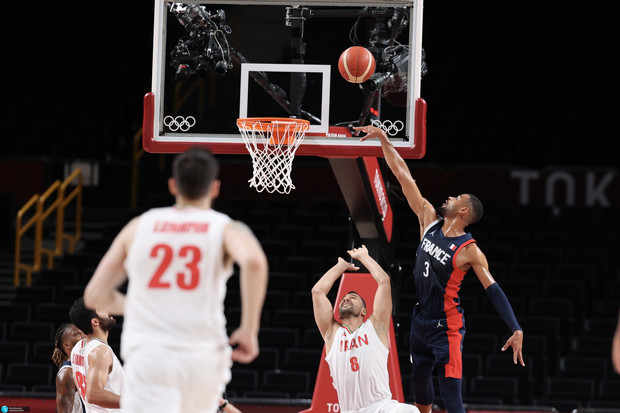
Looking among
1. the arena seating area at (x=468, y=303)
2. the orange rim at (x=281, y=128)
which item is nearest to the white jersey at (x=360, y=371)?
the orange rim at (x=281, y=128)

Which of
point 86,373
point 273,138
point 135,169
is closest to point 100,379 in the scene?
point 86,373

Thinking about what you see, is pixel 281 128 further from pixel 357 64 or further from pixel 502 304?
pixel 502 304

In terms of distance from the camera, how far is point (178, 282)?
13.9 ft

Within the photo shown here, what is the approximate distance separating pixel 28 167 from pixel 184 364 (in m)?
12.4

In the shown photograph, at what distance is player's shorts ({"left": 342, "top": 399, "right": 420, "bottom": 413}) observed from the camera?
6805 millimetres

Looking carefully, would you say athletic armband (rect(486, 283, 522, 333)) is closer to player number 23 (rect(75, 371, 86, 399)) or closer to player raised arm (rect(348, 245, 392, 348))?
player raised arm (rect(348, 245, 392, 348))

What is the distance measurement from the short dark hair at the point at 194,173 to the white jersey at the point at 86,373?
214cm

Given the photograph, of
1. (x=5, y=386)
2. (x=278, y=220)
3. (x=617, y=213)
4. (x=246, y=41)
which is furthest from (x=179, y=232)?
(x=617, y=213)

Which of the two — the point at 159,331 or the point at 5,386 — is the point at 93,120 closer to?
the point at 5,386

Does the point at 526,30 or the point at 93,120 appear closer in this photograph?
the point at 93,120

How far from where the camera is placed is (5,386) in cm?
1126

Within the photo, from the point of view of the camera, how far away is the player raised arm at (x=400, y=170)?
707 centimetres

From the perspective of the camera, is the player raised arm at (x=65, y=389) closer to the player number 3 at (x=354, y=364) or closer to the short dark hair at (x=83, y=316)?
the short dark hair at (x=83, y=316)

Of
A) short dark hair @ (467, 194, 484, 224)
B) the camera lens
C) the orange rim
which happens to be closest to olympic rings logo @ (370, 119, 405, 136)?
the orange rim
